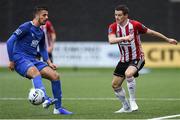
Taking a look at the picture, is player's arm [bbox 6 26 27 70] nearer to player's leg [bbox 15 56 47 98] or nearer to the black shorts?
player's leg [bbox 15 56 47 98]

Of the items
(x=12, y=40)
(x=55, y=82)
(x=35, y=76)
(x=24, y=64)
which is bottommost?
(x=55, y=82)

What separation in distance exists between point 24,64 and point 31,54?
0.32m

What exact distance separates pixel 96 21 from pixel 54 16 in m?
1.70

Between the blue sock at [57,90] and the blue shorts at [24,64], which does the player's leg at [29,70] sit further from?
the blue sock at [57,90]

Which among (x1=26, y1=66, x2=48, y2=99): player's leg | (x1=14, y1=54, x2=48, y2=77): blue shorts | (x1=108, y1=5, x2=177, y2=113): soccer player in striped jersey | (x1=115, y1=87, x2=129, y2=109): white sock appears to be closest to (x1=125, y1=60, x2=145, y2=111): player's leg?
(x1=108, y1=5, x2=177, y2=113): soccer player in striped jersey

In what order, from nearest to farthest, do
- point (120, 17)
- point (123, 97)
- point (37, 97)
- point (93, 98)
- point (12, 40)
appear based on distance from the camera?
point (37, 97)
point (12, 40)
point (120, 17)
point (123, 97)
point (93, 98)

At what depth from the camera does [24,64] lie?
11016mm

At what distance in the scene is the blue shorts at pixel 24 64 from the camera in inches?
433

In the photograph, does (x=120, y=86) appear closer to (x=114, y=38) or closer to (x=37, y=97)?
(x=114, y=38)

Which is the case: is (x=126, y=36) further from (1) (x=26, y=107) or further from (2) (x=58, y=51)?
(2) (x=58, y=51)

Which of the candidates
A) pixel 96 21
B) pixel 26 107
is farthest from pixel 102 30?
pixel 26 107

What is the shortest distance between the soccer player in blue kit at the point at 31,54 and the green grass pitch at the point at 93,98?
521mm

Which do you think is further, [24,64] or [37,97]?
[24,64]

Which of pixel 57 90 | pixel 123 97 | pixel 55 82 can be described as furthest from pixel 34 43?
pixel 123 97
